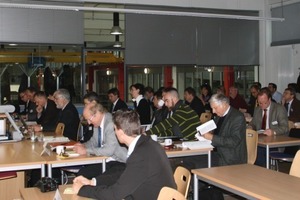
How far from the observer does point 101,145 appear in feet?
14.5

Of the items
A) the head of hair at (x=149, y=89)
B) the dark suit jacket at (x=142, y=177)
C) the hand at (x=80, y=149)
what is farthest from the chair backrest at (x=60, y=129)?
the head of hair at (x=149, y=89)

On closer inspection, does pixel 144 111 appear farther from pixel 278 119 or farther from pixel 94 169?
pixel 94 169

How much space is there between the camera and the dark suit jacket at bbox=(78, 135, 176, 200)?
2482 mm

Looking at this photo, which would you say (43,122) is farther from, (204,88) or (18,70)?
(204,88)

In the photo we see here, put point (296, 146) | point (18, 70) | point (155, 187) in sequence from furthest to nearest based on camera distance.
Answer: point (18, 70) → point (296, 146) → point (155, 187)

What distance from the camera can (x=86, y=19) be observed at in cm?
873

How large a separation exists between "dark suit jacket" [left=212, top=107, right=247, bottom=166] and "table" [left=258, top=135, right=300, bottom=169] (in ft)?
2.17

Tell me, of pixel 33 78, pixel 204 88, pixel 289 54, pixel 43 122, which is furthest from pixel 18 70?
pixel 289 54

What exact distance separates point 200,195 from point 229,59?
6.78m

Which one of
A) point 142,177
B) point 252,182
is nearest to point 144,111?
point 252,182

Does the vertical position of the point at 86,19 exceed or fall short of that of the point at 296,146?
it exceeds it

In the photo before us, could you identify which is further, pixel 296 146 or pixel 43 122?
pixel 43 122

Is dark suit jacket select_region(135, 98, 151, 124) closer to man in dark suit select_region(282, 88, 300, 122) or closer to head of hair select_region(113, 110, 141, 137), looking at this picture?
man in dark suit select_region(282, 88, 300, 122)

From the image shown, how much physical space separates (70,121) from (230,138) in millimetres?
2624
